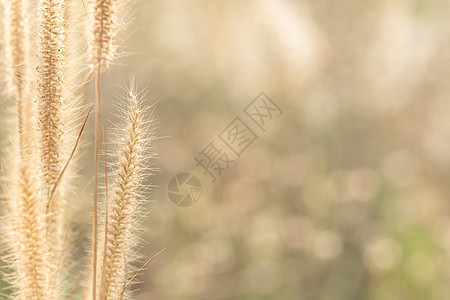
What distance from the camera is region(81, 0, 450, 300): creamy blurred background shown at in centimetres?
196

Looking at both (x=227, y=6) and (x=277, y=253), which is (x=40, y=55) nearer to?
(x=277, y=253)

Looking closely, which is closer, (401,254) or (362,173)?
(401,254)

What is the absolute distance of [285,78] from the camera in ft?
7.06

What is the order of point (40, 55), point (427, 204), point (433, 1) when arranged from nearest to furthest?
1. point (40, 55)
2. point (427, 204)
3. point (433, 1)

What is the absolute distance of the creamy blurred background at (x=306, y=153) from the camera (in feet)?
6.43

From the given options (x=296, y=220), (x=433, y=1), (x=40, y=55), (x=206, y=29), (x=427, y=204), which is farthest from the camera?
(x=433, y=1)

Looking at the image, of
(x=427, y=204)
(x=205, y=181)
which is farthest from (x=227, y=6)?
(x=427, y=204)

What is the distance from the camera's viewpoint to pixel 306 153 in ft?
7.36

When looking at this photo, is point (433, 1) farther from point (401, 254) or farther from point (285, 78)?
point (401, 254)

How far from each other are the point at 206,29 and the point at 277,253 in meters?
1.07

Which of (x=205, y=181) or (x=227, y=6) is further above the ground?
(x=227, y=6)

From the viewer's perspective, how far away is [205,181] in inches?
80.8

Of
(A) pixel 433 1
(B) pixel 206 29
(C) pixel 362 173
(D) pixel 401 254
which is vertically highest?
(A) pixel 433 1

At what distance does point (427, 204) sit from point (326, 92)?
2.09 feet
